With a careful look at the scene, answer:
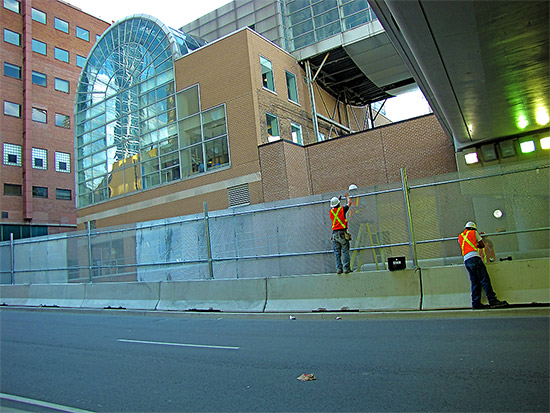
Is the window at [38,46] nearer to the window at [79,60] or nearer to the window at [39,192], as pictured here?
the window at [79,60]

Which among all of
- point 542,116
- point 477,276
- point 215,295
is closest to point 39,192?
point 215,295

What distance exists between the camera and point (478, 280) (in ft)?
28.0

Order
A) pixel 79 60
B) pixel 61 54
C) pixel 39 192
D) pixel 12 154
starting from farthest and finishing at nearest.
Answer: pixel 79 60, pixel 61 54, pixel 39 192, pixel 12 154

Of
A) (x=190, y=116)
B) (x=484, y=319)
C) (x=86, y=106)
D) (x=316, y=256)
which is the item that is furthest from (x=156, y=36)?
(x=484, y=319)

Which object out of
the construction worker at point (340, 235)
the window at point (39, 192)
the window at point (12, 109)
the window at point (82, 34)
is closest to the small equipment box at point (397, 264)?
the construction worker at point (340, 235)

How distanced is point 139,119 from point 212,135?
6616mm

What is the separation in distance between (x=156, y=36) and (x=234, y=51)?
659 cm

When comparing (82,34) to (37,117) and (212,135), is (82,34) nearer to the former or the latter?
(37,117)

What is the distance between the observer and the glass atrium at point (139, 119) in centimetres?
2461

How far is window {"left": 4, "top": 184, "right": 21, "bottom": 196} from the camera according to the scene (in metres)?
39.6

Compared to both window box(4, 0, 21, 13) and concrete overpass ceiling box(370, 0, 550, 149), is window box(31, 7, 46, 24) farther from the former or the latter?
concrete overpass ceiling box(370, 0, 550, 149)

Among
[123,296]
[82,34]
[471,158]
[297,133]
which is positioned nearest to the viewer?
[123,296]

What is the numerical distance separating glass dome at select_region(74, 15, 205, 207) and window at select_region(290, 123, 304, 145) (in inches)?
272

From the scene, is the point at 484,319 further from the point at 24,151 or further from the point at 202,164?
the point at 24,151
